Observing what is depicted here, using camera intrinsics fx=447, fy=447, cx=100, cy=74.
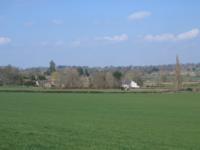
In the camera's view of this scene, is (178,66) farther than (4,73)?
No

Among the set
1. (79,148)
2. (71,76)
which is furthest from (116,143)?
(71,76)

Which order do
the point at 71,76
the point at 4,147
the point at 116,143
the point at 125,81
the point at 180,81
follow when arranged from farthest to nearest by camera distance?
the point at 125,81
the point at 71,76
the point at 180,81
the point at 116,143
the point at 4,147

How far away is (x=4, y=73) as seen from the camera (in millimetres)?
180125

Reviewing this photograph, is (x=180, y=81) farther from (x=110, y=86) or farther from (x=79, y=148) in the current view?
(x=79, y=148)

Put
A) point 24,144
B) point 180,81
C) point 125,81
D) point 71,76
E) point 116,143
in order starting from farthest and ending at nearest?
point 125,81, point 71,76, point 180,81, point 116,143, point 24,144

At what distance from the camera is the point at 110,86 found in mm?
158375

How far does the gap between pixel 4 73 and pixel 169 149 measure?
168 meters

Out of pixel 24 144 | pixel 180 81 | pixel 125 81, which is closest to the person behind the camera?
pixel 24 144

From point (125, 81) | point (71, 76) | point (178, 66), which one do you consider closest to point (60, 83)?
point (71, 76)

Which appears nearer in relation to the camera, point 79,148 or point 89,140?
point 79,148

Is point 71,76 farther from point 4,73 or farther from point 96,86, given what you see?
point 4,73

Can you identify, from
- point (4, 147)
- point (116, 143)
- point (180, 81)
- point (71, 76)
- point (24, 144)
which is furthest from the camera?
point (71, 76)

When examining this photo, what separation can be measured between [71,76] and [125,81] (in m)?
25.4

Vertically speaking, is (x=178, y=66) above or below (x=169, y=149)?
above
